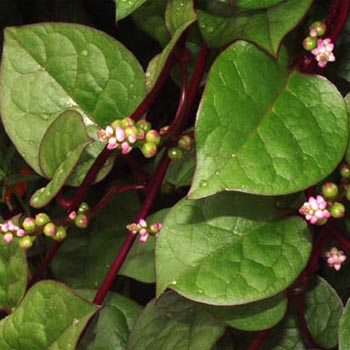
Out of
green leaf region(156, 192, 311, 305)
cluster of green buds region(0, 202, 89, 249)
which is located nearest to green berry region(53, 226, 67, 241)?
cluster of green buds region(0, 202, 89, 249)

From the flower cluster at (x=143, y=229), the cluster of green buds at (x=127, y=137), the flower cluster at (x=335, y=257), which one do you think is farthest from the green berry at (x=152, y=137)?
the flower cluster at (x=335, y=257)

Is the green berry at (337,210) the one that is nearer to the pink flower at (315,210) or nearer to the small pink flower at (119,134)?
the pink flower at (315,210)

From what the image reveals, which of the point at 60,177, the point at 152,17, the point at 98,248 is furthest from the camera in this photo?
the point at 98,248

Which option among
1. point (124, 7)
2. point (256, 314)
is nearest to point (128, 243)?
point (256, 314)

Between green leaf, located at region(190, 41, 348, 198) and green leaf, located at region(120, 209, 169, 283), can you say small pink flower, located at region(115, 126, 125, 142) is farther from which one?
green leaf, located at region(120, 209, 169, 283)

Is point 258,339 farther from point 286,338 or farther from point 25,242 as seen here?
point 25,242
